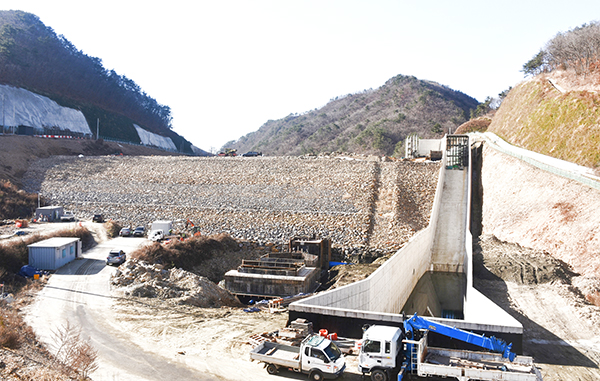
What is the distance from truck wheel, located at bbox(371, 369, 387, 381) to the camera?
9.20 metres

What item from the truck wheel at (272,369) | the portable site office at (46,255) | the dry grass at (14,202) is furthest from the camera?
the dry grass at (14,202)

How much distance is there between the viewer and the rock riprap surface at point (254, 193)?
2772 cm

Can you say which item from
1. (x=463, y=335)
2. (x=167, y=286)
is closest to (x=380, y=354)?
(x=463, y=335)

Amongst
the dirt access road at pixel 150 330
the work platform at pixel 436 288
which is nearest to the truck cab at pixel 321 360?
the dirt access road at pixel 150 330

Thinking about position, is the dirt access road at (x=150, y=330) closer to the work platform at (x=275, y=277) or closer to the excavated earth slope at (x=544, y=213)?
the work platform at (x=275, y=277)

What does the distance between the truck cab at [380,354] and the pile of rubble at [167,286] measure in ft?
29.9

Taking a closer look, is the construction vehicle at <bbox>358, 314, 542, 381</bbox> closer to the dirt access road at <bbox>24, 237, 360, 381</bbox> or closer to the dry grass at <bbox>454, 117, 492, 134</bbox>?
the dirt access road at <bbox>24, 237, 360, 381</bbox>

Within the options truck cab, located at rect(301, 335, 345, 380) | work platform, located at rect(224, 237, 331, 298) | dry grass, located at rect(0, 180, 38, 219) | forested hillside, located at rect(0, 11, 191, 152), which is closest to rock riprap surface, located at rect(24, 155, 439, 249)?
dry grass, located at rect(0, 180, 38, 219)

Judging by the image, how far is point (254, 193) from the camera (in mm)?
32344

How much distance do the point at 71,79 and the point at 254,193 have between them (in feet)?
213

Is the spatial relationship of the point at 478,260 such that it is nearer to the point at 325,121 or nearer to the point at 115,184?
the point at 115,184

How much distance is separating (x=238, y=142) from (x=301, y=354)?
495 ft

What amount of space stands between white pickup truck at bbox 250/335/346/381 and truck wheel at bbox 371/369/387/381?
69 centimetres

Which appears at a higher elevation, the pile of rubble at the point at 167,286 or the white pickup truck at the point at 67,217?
the white pickup truck at the point at 67,217
